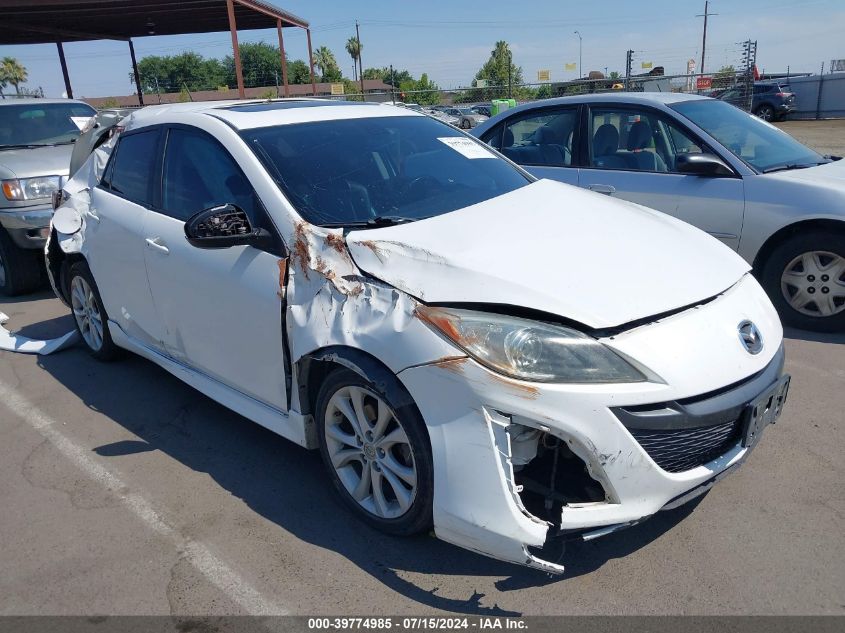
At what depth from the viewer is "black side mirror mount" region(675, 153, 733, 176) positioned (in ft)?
16.1

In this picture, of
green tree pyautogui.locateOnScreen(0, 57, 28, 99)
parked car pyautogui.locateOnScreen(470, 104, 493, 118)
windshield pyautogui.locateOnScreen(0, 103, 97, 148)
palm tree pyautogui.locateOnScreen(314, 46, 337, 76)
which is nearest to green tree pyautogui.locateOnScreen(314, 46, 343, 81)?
palm tree pyautogui.locateOnScreen(314, 46, 337, 76)

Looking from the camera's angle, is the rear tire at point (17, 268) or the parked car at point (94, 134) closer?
the parked car at point (94, 134)

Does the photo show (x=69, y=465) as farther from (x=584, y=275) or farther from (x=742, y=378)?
(x=742, y=378)

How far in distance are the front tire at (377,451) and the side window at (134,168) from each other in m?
1.95

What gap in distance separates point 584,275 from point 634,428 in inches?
24.0

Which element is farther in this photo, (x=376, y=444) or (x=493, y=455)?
(x=376, y=444)

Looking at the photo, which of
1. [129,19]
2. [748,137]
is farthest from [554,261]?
[129,19]

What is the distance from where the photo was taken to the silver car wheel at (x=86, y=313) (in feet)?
15.4

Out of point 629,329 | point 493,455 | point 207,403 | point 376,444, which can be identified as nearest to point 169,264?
point 207,403

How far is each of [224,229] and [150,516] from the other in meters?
1.35

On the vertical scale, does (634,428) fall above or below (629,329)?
below

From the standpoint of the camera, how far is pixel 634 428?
2209mm

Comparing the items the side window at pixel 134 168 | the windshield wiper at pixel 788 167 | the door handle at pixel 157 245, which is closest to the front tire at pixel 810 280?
the windshield wiper at pixel 788 167

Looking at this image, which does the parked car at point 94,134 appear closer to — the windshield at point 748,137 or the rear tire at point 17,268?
the rear tire at point 17,268
